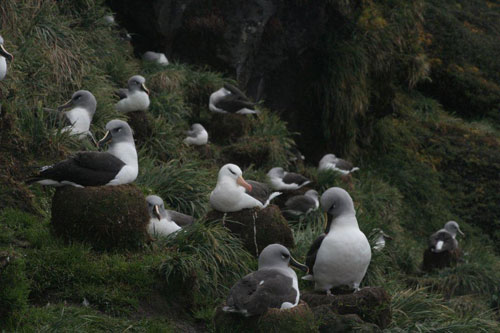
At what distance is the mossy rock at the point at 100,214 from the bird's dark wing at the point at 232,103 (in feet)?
16.6

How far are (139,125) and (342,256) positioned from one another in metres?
4.67

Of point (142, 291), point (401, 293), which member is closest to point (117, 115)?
point (142, 291)

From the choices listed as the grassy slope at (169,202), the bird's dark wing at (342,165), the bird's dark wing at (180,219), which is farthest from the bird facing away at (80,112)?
the bird's dark wing at (342,165)

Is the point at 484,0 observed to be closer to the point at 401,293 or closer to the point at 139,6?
the point at 139,6

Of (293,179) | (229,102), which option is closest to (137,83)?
(229,102)

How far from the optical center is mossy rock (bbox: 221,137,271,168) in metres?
11.0

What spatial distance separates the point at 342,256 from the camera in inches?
229

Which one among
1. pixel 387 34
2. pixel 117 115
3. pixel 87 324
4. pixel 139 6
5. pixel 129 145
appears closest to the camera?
pixel 87 324

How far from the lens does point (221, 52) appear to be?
1296 cm

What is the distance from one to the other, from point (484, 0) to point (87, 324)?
22.0 metres

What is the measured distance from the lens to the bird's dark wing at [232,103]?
11.2 metres

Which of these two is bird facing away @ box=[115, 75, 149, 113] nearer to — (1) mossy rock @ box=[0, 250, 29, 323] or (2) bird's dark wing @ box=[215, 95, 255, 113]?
(2) bird's dark wing @ box=[215, 95, 255, 113]

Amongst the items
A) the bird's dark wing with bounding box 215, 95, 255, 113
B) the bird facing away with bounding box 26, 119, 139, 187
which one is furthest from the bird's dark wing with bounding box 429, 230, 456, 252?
the bird facing away with bounding box 26, 119, 139, 187

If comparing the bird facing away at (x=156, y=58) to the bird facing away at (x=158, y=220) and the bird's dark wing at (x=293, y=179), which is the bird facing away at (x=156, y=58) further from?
the bird facing away at (x=158, y=220)
